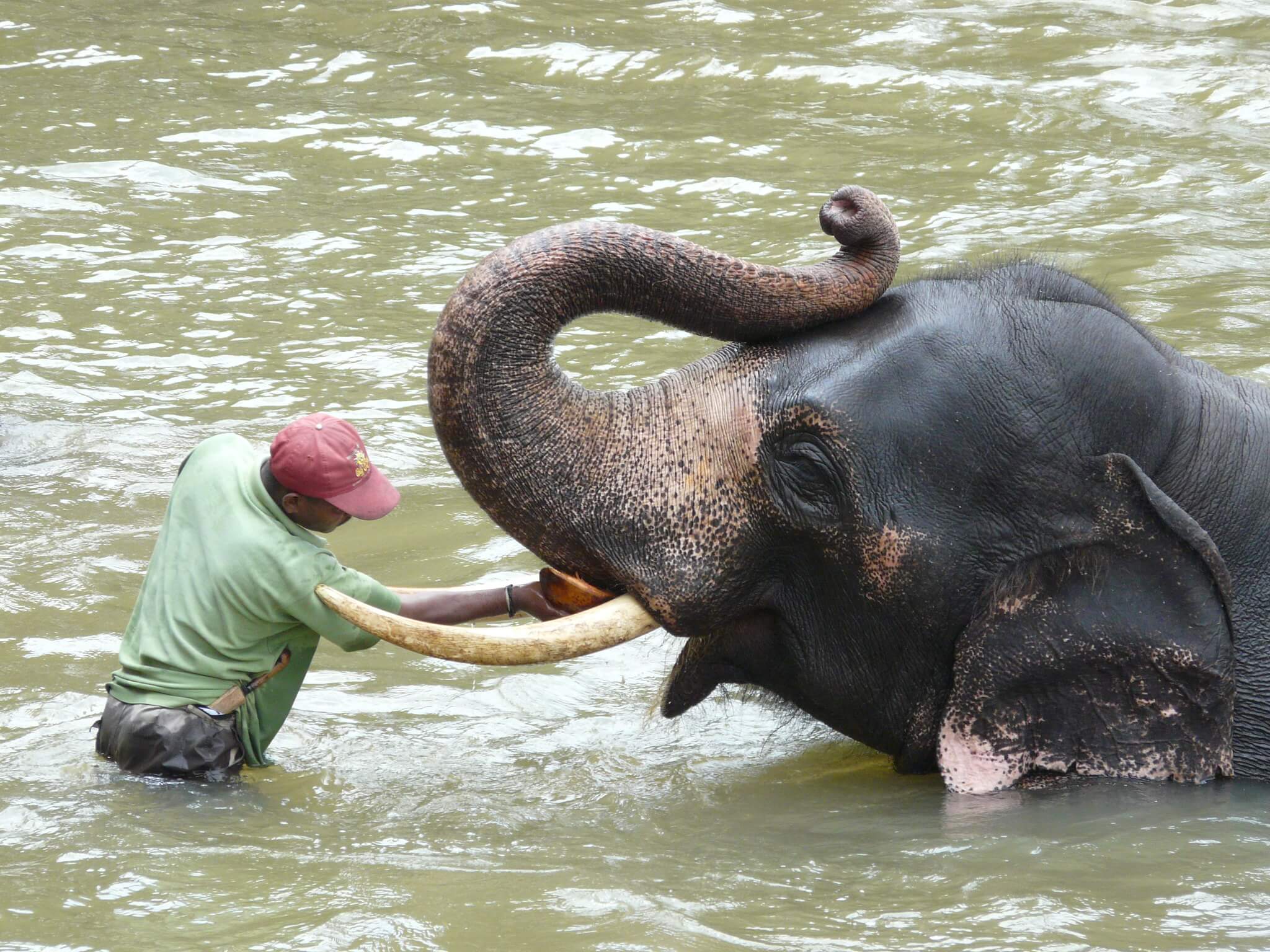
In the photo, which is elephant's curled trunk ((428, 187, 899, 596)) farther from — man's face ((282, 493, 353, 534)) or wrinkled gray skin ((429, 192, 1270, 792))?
man's face ((282, 493, 353, 534))

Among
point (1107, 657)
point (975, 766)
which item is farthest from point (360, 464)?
point (1107, 657)

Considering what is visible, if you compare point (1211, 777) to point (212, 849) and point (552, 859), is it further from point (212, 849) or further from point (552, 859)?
point (212, 849)

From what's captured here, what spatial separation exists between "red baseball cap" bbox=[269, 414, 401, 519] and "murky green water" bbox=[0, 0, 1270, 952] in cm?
67

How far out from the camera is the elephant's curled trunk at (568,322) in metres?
3.63

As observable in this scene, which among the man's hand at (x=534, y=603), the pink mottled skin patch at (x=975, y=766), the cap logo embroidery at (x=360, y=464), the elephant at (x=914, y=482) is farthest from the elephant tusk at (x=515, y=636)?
the pink mottled skin patch at (x=975, y=766)

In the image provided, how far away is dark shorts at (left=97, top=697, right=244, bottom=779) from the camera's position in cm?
428

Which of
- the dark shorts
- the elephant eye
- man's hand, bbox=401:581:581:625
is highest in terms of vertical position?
the elephant eye

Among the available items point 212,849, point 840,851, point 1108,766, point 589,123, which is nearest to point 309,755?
point 212,849

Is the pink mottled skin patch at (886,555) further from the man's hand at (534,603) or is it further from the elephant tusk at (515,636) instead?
the man's hand at (534,603)

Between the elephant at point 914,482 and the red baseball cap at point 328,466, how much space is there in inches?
24.3

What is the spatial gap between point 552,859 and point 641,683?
173 cm

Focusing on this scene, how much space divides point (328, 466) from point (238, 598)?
39 centimetres

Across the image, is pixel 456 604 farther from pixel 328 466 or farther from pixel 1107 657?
pixel 1107 657

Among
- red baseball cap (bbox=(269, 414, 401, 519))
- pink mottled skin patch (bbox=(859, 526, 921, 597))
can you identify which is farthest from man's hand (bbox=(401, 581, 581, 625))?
pink mottled skin patch (bbox=(859, 526, 921, 597))
